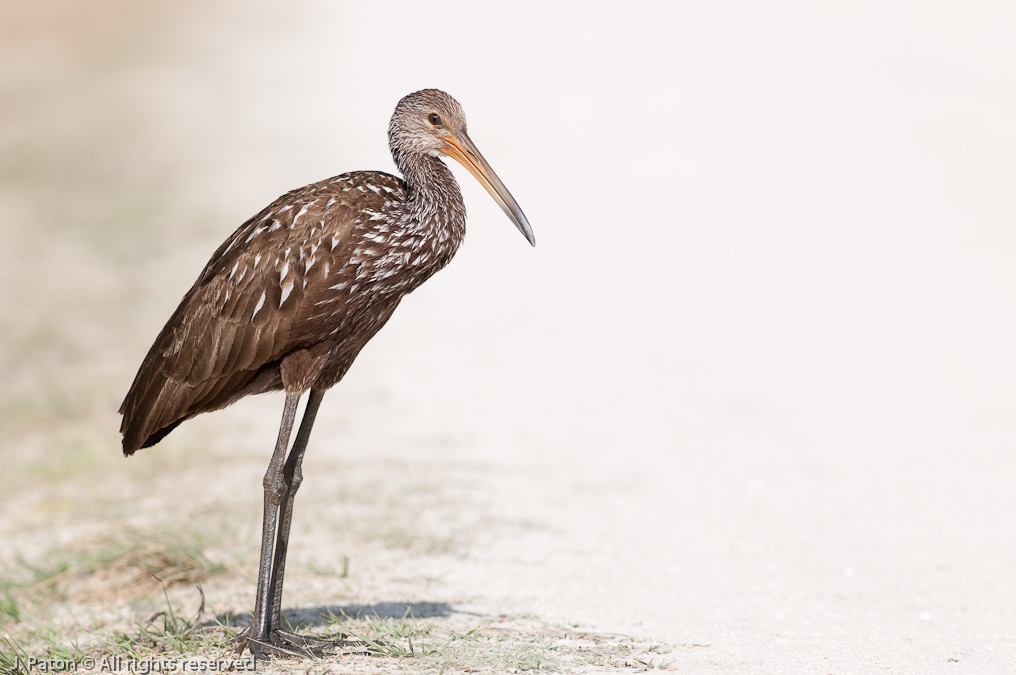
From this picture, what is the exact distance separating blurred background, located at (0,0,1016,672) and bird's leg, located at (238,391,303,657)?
3.86ft

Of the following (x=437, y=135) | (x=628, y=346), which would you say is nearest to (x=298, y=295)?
(x=437, y=135)

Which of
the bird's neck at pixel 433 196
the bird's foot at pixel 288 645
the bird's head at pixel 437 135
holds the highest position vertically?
the bird's head at pixel 437 135

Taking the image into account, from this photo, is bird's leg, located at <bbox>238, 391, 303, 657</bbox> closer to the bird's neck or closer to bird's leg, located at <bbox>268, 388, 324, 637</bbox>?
bird's leg, located at <bbox>268, 388, 324, 637</bbox>

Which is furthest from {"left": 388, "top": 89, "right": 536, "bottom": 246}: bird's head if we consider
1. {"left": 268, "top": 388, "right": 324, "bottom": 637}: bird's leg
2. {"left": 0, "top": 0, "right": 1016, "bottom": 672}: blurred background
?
{"left": 0, "top": 0, "right": 1016, "bottom": 672}: blurred background

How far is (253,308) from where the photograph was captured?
5348mm

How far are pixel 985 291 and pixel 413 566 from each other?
804 centimetres

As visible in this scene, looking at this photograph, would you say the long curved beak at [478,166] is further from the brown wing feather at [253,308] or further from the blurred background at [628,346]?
the blurred background at [628,346]

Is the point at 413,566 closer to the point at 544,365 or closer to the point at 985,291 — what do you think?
the point at 544,365

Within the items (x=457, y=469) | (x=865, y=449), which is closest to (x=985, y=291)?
(x=865, y=449)

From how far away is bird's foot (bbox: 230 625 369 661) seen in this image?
5.30m

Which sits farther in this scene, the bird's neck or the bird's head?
the bird's head

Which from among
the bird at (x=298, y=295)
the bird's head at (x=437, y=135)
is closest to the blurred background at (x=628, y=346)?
the bird at (x=298, y=295)

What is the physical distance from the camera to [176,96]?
26344mm

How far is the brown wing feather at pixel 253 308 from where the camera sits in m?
5.27
